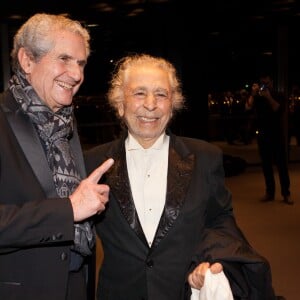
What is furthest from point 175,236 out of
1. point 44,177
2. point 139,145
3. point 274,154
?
point 274,154

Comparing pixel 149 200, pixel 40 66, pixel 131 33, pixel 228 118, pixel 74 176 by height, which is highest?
pixel 131 33

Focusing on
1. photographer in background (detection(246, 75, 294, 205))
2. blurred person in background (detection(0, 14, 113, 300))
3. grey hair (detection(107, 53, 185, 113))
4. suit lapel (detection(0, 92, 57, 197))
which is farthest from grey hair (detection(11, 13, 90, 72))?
photographer in background (detection(246, 75, 294, 205))

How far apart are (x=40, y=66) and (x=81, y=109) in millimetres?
10078

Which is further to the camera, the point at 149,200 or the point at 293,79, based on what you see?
the point at 293,79

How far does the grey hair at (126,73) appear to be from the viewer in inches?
87.9

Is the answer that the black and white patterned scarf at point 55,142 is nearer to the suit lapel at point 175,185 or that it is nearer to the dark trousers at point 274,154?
the suit lapel at point 175,185

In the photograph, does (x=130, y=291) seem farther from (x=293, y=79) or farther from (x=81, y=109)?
(x=293, y=79)

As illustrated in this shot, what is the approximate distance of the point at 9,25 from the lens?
9.59 metres

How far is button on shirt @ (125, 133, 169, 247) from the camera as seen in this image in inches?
81.7

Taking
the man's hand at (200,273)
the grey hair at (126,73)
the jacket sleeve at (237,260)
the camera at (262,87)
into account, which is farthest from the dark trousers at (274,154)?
the man's hand at (200,273)

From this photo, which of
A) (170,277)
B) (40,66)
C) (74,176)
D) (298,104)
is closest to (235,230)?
(170,277)

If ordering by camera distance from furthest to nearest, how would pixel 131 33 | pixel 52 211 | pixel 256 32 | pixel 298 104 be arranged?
pixel 298 104
pixel 256 32
pixel 131 33
pixel 52 211

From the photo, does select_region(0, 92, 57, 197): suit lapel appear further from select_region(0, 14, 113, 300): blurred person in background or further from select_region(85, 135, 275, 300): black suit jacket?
select_region(85, 135, 275, 300): black suit jacket

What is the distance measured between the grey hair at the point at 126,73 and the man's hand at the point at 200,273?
2.44 ft
